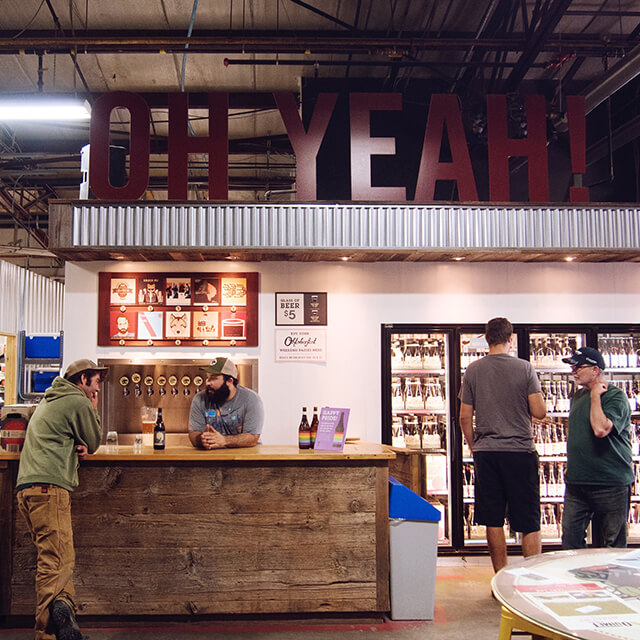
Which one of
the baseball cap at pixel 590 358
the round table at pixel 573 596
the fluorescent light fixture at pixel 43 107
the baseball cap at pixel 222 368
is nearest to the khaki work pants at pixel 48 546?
the baseball cap at pixel 222 368

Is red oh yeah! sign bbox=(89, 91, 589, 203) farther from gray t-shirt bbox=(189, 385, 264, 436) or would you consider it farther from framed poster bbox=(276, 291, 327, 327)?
gray t-shirt bbox=(189, 385, 264, 436)

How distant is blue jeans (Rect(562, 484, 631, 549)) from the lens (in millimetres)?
4469

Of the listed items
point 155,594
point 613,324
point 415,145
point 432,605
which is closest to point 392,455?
point 432,605

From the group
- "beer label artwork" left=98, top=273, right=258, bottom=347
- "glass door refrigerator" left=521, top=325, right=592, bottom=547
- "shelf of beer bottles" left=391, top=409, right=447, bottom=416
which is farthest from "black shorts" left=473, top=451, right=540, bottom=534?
"beer label artwork" left=98, top=273, right=258, bottom=347

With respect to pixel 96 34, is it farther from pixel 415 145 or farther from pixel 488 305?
pixel 488 305

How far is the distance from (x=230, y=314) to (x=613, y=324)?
433 centimetres

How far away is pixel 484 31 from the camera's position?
7.63 meters

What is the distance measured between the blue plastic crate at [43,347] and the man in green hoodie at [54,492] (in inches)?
160

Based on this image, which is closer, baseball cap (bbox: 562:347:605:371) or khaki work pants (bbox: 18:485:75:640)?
khaki work pants (bbox: 18:485:75:640)

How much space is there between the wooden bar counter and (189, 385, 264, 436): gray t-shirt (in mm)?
724

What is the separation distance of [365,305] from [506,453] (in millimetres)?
2505

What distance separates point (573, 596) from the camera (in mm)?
2217

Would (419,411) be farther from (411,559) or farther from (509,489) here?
(411,559)

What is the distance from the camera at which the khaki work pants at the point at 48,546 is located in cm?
404
